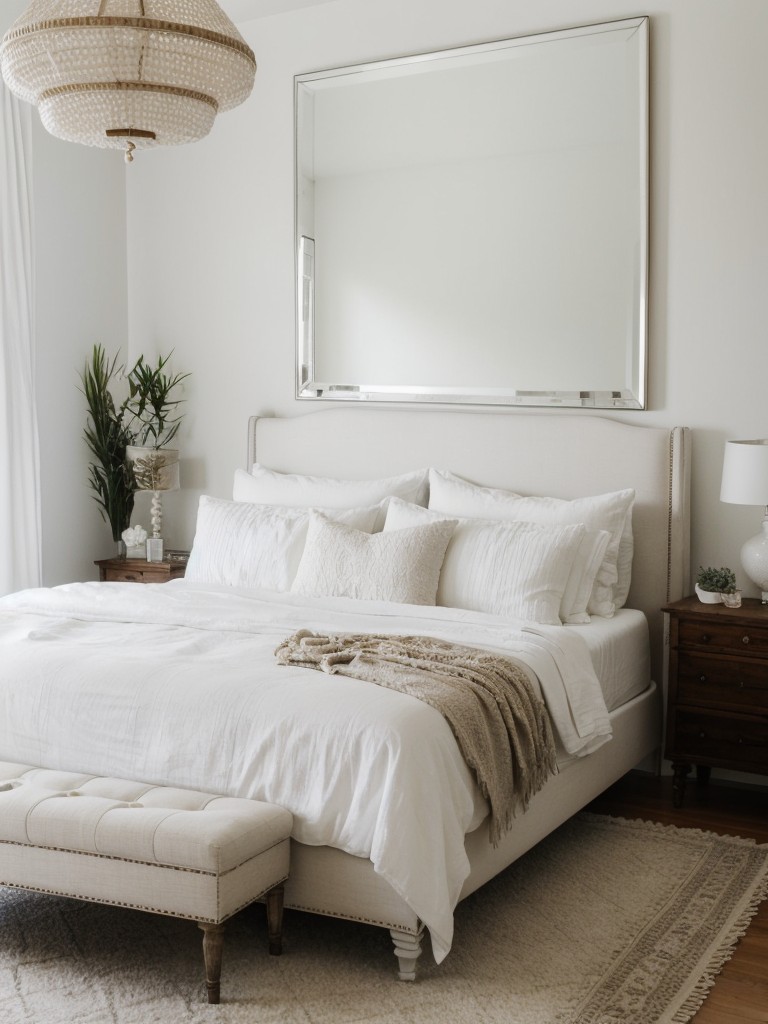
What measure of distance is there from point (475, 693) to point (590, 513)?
1.37 metres

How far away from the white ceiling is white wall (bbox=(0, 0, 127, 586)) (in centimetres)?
88

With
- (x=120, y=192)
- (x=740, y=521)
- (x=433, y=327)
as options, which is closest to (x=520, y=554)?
(x=740, y=521)

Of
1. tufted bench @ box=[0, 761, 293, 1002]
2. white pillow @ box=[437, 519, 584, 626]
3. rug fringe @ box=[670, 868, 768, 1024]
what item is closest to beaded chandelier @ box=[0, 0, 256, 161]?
tufted bench @ box=[0, 761, 293, 1002]

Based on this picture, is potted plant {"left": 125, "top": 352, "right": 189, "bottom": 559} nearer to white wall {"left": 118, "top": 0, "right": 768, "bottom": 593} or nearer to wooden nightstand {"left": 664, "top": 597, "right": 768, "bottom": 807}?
white wall {"left": 118, "top": 0, "right": 768, "bottom": 593}

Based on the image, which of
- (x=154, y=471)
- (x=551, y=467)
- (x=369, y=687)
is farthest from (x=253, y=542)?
(x=369, y=687)

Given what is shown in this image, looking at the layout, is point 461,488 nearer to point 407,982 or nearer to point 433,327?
point 433,327

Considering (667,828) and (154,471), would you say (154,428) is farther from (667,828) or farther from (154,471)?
(667,828)

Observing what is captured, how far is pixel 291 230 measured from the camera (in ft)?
16.5

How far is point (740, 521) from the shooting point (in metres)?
4.11

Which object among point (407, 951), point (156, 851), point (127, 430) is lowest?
point (407, 951)

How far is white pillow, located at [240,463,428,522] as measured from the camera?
4.51 m

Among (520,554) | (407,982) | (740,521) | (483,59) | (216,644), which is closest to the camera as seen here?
(407,982)

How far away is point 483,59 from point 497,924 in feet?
10.8

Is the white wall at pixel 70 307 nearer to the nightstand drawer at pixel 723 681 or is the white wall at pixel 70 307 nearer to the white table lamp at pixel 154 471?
the white table lamp at pixel 154 471
